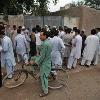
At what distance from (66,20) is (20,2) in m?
3.62

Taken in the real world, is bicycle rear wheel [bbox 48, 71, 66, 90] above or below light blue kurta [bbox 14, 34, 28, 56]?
below

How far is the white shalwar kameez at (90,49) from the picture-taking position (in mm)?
11406

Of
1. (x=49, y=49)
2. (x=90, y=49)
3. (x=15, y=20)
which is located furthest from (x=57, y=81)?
(x=15, y=20)

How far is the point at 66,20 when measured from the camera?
1869cm

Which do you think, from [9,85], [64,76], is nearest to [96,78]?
[64,76]

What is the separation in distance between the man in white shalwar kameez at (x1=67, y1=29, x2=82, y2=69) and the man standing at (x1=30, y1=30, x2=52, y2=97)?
3.45 metres

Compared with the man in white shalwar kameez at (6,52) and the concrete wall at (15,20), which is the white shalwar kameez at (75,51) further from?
the concrete wall at (15,20)

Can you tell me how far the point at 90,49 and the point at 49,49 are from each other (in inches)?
186

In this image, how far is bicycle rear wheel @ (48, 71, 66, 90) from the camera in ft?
27.6

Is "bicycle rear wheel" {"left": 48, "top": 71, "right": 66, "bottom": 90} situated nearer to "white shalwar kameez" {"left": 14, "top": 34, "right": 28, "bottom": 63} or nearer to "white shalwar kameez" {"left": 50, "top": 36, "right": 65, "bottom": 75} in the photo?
"white shalwar kameez" {"left": 50, "top": 36, "right": 65, "bottom": 75}

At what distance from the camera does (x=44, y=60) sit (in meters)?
7.39

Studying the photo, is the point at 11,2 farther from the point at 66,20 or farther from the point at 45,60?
the point at 45,60

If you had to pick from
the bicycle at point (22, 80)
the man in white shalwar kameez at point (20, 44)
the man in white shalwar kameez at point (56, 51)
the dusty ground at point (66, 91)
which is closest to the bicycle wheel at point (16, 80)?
the bicycle at point (22, 80)

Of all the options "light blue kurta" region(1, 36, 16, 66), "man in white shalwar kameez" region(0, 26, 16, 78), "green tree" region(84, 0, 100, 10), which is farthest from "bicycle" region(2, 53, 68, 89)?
"green tree" region(84, 0, 100, 10)
